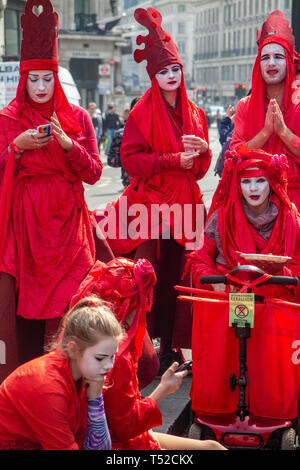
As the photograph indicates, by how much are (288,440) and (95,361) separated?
1.27 metres

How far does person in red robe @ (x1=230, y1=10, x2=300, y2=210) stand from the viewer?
5.17m

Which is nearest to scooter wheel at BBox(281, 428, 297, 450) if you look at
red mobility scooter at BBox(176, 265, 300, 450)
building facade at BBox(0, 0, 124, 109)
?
red mobility scooter at BBox(176, 265, 300, 450)

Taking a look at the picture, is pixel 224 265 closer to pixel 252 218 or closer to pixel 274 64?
pixel 252 218

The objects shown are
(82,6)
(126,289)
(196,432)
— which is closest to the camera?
(126,289)

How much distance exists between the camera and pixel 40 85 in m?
4.88

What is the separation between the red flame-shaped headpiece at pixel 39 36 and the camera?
193 inches

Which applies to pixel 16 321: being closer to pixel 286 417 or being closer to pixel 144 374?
pixel 144 374

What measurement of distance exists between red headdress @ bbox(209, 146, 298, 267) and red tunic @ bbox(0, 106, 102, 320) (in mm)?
950

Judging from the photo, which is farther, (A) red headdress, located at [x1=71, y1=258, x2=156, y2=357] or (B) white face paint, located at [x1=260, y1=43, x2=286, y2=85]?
(B) white face paint, located at [x1=260, y1=43, x2=286, y2=85]

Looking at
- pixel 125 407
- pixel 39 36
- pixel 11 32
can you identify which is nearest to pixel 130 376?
pixel 125 407

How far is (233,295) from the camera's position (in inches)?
155

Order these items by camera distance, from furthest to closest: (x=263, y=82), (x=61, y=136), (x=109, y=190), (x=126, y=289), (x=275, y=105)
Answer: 1. (x=109, y=190)
2. (x=263, y=82)
3. (x=275, y=105)
4. (x=61, y=136)
5. (x=126, y=289)

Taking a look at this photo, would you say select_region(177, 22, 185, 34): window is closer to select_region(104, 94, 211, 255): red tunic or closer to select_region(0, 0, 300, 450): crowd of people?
select_region(0, 0, 300, 450): crowd of people

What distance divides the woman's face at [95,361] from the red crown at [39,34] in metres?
2.27
